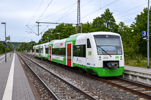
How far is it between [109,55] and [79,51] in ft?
9.50

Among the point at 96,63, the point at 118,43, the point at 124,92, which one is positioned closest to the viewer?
the point at 124,92

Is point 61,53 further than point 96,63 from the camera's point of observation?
Yes

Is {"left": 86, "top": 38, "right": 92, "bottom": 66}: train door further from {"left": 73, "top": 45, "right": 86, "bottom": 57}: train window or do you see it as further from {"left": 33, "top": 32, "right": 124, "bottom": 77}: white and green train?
{"left": 73, "top": 45, "right": 86, "bottom": 57}: train window

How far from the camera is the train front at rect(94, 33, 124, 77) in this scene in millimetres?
10711

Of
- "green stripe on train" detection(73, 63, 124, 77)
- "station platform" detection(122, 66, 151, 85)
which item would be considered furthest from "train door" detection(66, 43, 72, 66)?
"station platform" detection(122, 66, 151, 85)

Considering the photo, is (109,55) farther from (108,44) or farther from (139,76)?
(139,76)

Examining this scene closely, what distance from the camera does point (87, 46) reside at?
38.5 feet

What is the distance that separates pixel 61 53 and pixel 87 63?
7.12 metres

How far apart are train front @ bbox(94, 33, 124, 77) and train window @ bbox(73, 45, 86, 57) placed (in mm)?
1658

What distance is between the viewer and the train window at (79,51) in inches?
490

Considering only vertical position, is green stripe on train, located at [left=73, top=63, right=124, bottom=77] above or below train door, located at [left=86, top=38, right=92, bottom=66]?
below

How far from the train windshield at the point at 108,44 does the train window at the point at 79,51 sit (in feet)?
5.20

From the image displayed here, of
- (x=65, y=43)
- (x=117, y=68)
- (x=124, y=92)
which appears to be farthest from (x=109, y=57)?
(x=65, y=43)

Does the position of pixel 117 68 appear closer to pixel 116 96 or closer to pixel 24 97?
pixel 116 96
